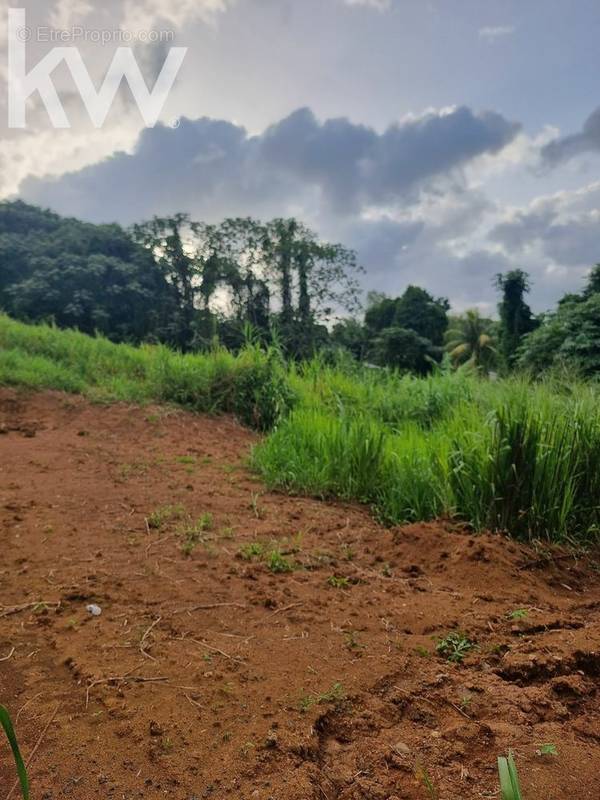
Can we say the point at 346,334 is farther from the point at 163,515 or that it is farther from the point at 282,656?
the point at 282,656

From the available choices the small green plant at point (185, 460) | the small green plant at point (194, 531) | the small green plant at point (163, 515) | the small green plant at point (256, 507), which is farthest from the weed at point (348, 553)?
the small green plant at point (185, 460)

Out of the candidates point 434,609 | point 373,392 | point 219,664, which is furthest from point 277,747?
point 373,392

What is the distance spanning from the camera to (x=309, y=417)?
16.3 feet

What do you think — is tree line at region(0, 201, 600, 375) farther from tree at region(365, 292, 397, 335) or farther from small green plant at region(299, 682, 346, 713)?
small green plant at region(299, 682, 346, 713)

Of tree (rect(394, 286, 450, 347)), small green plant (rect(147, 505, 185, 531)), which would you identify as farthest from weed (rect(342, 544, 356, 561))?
tree (rect(394, 286, 450, 347))

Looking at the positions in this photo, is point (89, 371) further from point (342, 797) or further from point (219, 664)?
point (342, 797)

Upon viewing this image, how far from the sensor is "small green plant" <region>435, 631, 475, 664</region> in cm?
190

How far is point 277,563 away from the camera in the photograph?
2.59 meters

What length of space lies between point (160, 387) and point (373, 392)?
2475 millimetres

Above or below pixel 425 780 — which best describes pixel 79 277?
above

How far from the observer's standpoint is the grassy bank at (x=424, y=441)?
10.1ft

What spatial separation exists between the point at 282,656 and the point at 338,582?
0.68m

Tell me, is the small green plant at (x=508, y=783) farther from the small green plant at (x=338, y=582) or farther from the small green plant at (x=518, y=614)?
the small green plant at (x=338, y=582)

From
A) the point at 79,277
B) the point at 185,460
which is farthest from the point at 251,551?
the point at 79,277
